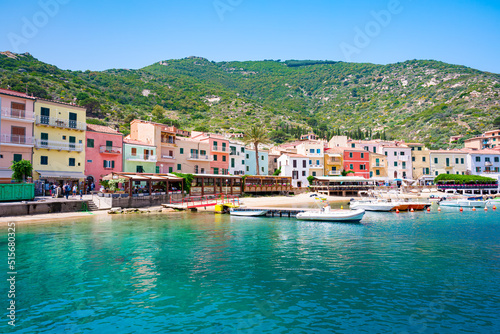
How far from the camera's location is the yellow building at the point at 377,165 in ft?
260

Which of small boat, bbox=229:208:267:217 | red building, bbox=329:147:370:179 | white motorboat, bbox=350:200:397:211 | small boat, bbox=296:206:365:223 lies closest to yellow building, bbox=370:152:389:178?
red building, bbox=329:147:370:179

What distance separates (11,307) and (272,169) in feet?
225

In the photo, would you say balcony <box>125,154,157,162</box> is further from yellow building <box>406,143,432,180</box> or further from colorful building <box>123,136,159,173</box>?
yellow building <box>406,143,432,180</box>

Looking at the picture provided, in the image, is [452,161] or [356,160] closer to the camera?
[356,160]

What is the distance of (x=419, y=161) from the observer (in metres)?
82.1

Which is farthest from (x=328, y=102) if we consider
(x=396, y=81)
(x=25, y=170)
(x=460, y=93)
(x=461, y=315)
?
(x=461, y=315)

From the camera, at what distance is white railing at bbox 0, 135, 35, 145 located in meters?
36.6

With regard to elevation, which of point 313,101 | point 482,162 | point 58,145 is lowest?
point 482,162

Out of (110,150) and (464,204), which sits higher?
(110,150)

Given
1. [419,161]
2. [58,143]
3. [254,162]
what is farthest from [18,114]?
[419,161]

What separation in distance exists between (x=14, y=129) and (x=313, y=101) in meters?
172

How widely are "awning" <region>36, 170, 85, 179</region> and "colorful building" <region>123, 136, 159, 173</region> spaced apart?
705cm

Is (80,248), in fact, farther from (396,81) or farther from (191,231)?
(396,81)

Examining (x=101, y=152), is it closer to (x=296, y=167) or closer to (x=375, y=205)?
(x=375, y=205)
